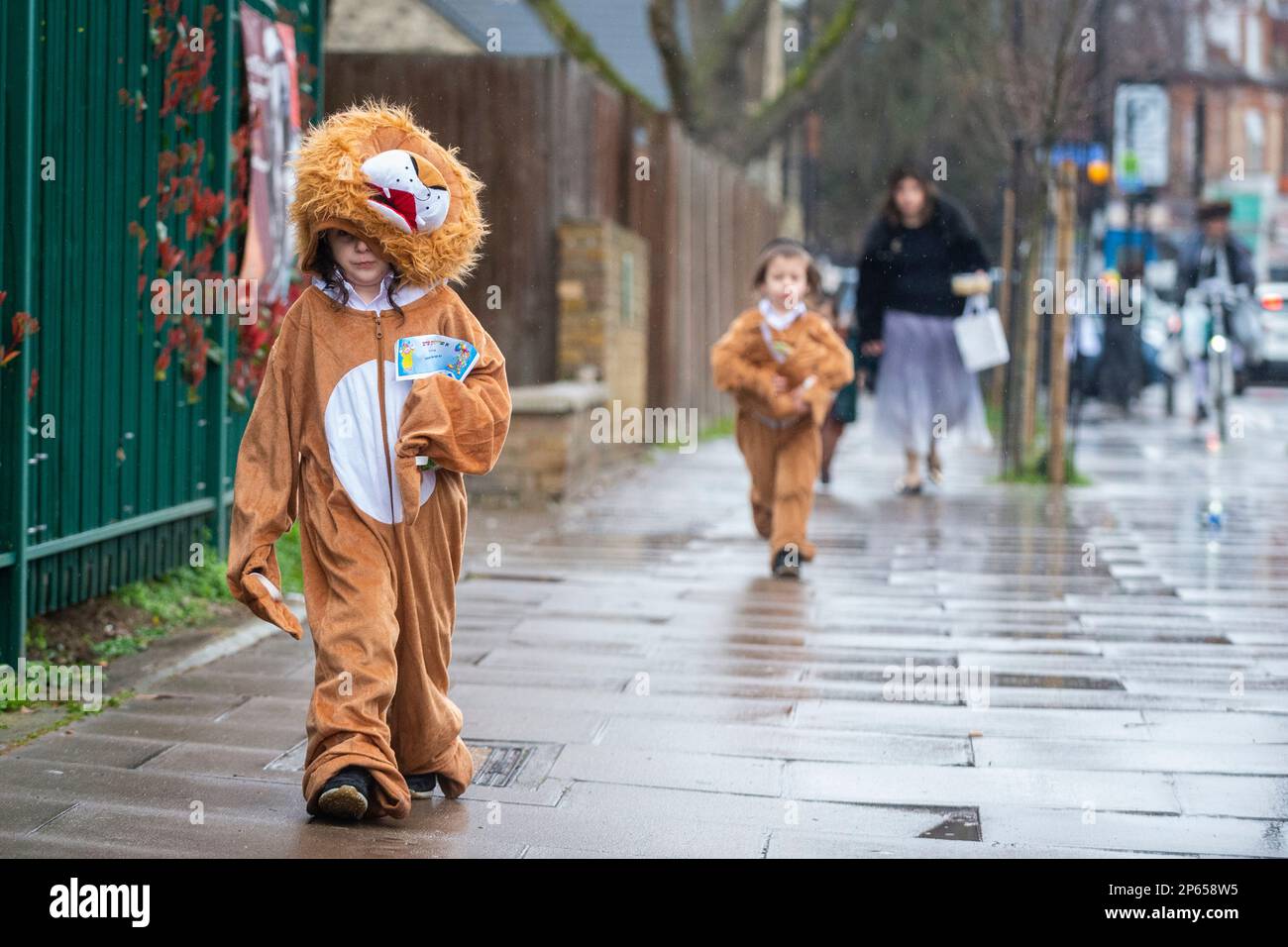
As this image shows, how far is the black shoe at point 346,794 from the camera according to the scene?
14.3 feet

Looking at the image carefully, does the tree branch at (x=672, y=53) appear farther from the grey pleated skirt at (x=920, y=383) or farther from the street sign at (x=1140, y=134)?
the grey pleated skirt at (x=920, y=383)

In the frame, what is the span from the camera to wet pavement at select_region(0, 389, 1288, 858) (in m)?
4.43

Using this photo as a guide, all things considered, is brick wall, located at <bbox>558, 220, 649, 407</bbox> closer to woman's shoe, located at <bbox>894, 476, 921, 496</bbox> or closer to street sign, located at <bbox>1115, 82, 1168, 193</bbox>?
woman's shoe, located at <bbox>894, 476, 921, 496</bbox>

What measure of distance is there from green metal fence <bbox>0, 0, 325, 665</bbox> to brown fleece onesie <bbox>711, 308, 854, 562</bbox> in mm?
2333

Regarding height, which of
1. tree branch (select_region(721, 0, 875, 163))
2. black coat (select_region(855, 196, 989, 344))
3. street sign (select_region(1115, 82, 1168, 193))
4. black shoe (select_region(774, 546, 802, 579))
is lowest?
black shoe (select_region(774, 546, 802, 579))

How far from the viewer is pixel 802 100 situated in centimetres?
2589

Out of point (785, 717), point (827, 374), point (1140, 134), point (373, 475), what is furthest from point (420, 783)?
point (1140, 134)

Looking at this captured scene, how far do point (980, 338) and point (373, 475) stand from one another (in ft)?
25.9

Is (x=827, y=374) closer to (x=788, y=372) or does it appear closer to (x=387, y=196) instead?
(x=788, y=372)

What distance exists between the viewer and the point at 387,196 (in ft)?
14.9

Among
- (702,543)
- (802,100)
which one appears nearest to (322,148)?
(702,543)

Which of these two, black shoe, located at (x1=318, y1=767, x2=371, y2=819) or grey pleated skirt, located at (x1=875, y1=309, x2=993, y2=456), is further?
grey pleated skirt, located at (x1=875, y1=309, x2=993, y2=456)

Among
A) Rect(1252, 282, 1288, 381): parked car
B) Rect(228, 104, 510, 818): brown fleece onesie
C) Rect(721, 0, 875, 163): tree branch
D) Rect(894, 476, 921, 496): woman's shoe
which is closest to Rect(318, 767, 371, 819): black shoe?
Rect(228, 104, 510, 818): brown fleece onesie

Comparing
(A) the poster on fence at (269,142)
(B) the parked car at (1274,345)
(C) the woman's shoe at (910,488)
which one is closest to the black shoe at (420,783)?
(A) the poster on fence at (269,142)
